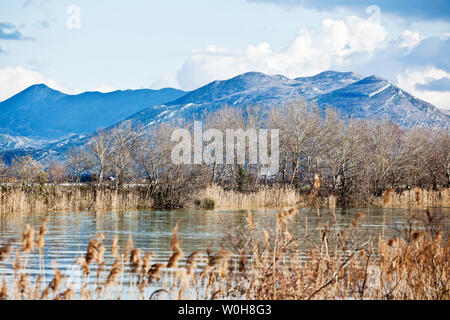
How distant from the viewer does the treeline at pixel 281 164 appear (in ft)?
141

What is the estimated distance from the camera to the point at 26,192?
3488 centimetres

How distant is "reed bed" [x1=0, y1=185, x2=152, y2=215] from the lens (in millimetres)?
32125

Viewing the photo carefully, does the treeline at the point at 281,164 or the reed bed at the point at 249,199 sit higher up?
the treeline at the point at 281,164

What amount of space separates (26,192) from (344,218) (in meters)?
18.1

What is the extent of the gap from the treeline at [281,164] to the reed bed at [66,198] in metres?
0.90

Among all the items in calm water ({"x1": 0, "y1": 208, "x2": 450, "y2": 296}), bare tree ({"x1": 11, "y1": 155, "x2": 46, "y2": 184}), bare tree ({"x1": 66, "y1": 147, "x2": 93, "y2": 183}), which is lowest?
calm water ({"x1": 0, "y1": 208, "x2": 450, "y2": 296})

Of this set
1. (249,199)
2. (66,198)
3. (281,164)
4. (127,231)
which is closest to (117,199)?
(66,198)

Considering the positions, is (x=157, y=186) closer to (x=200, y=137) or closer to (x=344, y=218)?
(x=200, y=137)

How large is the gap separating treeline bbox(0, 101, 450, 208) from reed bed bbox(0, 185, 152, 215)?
902 mm

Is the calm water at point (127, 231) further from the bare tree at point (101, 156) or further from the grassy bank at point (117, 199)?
the bare tree at point (101, 156)

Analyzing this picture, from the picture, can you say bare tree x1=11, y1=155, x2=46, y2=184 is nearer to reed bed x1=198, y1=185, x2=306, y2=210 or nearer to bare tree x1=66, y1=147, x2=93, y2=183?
bare tree x1=66, y1=147, x2=93, y2=183

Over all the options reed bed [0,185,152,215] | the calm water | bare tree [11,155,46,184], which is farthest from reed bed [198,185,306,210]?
→ bare tree [11,155,46,184]

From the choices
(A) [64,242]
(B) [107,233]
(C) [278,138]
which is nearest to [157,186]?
(C) [278,138]

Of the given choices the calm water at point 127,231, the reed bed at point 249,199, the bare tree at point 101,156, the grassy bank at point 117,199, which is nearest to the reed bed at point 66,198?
the grassy bank at point 117,199
